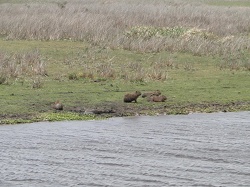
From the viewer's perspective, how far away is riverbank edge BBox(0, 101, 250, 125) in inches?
753

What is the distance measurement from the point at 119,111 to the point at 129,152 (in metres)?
4.90

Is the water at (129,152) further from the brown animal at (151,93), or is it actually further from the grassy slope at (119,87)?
the grassy slope at (119,87)

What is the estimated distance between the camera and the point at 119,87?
933 inches

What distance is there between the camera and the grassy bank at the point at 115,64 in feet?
69.0

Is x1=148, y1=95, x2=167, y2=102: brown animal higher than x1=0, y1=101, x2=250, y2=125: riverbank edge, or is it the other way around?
x1=148, y1=95, x2=167, y2=102: brown animal

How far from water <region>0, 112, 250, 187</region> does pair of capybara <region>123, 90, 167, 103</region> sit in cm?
147

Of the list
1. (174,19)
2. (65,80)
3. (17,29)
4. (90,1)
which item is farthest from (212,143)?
(90,1)

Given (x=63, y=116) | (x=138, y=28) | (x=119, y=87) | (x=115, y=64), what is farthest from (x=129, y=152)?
(x=138, y=28)

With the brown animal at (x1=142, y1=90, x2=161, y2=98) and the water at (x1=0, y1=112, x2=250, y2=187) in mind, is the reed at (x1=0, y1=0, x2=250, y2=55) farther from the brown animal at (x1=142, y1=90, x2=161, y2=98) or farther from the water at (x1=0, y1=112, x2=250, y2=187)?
the water at (x1=0, y1=112, x2=250, y2=187)

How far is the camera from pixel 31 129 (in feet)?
58.4

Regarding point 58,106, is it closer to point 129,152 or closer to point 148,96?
point 148,96

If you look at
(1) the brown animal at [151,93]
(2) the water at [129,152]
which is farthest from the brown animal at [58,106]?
(1) the brown animal at [151,93]

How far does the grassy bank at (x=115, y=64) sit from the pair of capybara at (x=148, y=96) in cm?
16

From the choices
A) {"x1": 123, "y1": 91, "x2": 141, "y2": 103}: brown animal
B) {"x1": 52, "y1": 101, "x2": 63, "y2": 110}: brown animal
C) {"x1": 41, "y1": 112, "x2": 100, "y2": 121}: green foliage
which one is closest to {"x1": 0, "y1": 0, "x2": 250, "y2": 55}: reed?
{"x1": 123, "y1": 91, "x2": 141, "y2": 103}: brown animal
